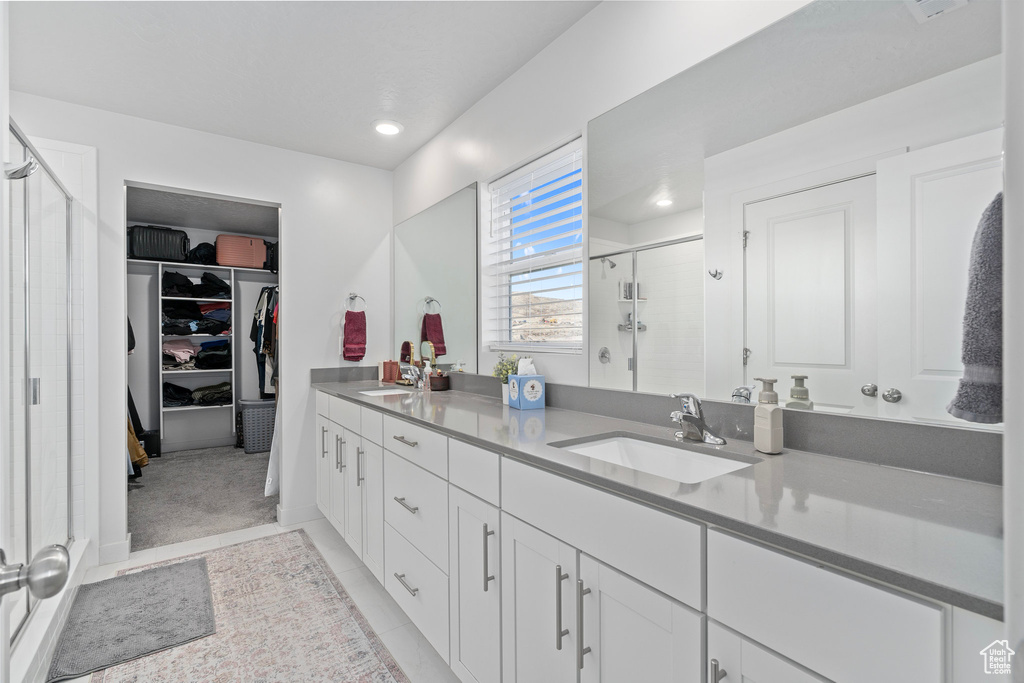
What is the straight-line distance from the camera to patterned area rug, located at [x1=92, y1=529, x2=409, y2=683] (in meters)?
1.72

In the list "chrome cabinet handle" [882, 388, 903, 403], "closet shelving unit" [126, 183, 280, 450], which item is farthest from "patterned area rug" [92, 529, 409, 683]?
"closet shelving unit" [126, 183, 280, 450]

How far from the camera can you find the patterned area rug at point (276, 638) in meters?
1.72

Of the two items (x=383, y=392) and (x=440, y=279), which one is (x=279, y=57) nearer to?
(x=440, y=279)

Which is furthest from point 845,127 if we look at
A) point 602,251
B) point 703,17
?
point 602,251

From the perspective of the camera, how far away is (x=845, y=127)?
1.15 metres

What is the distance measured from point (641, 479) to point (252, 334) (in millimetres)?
5027

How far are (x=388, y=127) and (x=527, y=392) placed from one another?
5.88 ft

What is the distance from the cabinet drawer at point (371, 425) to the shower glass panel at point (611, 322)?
91 centimetres

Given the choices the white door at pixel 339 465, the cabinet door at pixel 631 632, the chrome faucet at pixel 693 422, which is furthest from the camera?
the white door at pixel 339 465

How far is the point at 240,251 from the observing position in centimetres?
491

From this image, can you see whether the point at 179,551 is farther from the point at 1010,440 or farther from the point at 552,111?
the point at 1010,440

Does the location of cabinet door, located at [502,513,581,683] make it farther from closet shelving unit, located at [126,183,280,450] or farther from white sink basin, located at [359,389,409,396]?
closet shelving unit, located at [126,183,280,450]

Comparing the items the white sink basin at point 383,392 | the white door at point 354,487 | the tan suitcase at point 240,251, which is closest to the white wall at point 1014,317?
the white door at point 354,487

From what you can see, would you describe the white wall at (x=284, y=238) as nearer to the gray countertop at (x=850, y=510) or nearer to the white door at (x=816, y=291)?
the gray countertop at (x=850, y=510)
